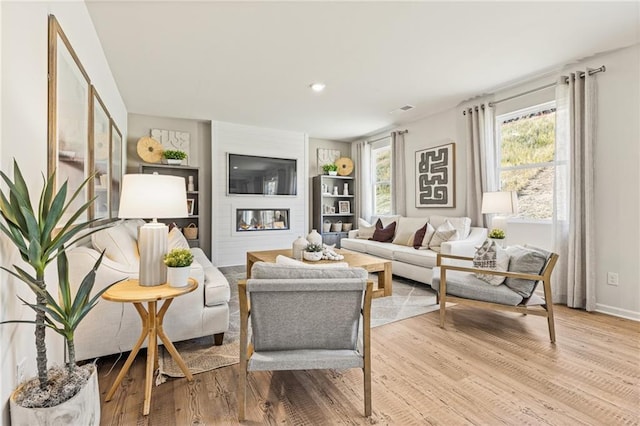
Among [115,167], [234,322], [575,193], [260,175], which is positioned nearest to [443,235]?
[575,193]

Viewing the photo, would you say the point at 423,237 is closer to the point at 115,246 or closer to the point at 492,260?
the point at 492,260

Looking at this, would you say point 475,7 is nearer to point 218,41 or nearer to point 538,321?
point 218,41

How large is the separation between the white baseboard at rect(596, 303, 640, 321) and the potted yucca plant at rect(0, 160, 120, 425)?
4112 millimetres

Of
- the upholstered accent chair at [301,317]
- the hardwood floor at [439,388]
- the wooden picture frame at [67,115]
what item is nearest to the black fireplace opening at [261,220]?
the wooden picture frame at [67,115]

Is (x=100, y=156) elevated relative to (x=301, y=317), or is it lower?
elevated

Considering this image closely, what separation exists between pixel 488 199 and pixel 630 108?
55.8 inches

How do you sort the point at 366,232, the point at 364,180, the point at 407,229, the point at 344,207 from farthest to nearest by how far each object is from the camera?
the point at 344,207, the point at 364,180, the point at 366,232, the point at 407,229

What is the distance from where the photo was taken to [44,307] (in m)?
1.09

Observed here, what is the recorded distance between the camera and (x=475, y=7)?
222 centimetres

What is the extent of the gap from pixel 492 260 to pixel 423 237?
157 cm

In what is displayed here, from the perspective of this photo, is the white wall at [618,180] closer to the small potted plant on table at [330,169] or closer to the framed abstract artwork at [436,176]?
the framed abstract artwork at [436,176]

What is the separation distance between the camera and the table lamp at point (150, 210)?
1735mm

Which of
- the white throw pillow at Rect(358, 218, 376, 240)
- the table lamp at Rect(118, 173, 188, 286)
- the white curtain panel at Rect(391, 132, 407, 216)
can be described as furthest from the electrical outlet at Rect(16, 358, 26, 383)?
the white curtain panel at Rect(391, 132, 407, 216)

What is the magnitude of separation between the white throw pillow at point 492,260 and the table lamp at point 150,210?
8.45 ft
